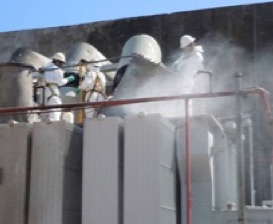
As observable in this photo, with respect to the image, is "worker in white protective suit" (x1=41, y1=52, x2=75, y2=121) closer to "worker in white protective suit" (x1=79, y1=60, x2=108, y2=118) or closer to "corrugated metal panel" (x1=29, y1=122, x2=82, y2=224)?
"worker in white protective suit" (x1=79, y1=60, x2=108, y2=118)

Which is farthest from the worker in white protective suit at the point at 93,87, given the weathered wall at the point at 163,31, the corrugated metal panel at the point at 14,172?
the weathered wall at the point at 163,31

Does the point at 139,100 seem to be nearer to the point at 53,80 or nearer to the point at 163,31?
the point at 53,80

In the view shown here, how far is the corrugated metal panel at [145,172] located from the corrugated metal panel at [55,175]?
499 millimetres

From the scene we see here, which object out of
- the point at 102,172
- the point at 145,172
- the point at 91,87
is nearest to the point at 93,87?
the point at 91,87

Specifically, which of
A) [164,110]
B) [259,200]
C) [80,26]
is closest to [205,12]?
[80,26]

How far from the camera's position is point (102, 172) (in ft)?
17.9

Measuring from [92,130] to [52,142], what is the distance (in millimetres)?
351

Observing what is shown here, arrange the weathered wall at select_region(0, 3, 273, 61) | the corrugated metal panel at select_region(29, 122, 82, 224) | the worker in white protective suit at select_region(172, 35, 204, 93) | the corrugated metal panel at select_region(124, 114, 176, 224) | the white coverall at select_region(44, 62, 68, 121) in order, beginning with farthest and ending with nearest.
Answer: the weathered wall at select_region(0, 3, 273, 61) < the white coverall at select_region(44, 62, 68, 121) < the worker in white protective suit at select_region(172, 35, 204, 93) < the corrugated metal panel at select_region(29, 122, 82, 224) < the corrugated metal panel at select_region(124, 114, 176, 224)

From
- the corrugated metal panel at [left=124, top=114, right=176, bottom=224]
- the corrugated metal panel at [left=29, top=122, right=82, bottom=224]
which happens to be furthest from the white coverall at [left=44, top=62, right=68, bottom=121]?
the corrugated metal panel at [left=124, top=114, right=176, bottom=224]

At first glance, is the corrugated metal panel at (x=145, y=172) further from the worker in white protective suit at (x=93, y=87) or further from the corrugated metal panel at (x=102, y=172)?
the worker in white protective suit at (x=93, y=87)

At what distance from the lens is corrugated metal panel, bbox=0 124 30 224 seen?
18.1 feet

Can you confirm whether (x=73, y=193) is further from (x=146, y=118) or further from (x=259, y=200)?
(x=259, y=200)

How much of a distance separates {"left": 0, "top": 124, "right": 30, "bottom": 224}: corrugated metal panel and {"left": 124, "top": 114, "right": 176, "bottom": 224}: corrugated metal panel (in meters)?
0.88

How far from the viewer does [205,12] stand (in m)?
21.8
